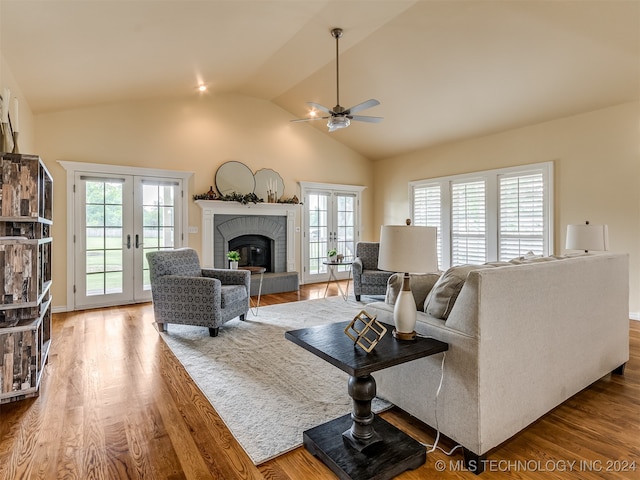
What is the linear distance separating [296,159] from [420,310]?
5.42m

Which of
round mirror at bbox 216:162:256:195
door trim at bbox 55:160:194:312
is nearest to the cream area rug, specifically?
door trim at bbox 55:160:194:312

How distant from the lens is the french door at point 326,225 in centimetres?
741

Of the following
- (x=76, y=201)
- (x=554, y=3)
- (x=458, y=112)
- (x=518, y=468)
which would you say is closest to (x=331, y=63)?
(x=458, y=112)

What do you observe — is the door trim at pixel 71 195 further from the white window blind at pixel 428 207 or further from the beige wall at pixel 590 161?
the beige wall at pixel 590 161

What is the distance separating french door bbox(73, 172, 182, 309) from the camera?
5.17 m

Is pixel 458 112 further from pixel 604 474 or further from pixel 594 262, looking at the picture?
pixel 604 474

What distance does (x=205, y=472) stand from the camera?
1.79m

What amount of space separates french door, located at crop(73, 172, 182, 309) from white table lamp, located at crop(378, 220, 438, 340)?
4.77 m

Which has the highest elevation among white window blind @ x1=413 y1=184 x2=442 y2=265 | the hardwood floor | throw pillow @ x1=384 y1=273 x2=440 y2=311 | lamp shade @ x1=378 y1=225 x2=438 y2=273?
white window blind @ x1=413 y1=184 x2=442 y2=265

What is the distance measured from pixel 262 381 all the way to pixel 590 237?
385 cm

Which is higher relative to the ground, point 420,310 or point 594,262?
point 594,262

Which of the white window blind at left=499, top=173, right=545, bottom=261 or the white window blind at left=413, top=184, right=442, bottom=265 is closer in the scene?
the white window blind at left=499, top=173, right=545, bottom=261

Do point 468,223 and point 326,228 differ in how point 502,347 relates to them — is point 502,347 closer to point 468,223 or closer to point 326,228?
point 468,223

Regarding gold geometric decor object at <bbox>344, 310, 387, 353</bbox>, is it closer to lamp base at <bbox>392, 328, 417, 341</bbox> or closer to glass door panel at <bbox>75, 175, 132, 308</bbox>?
lamp base at <bbox>392, 328, 417, 341</bbox>
